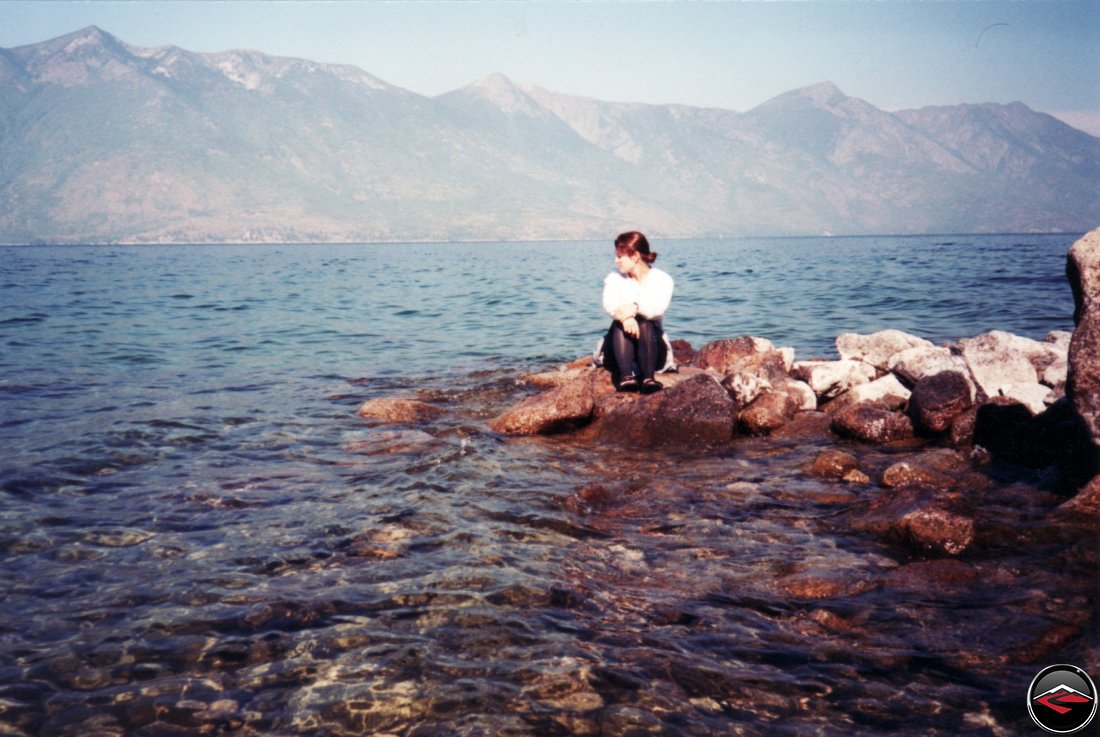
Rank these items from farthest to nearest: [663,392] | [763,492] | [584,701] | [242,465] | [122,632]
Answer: [663,392]
[242,465]
[763,492]
[122,632]
[584,701]

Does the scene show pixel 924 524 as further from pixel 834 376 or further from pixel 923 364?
pixel 834 376

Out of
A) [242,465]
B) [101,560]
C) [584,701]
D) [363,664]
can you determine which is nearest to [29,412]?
[242,465]

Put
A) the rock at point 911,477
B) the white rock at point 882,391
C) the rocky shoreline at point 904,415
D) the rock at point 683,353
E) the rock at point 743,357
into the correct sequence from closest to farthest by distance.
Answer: the rocky shoreline at point 904,415 → the rock at point 911,477 → the white rock at point 882,391 → the rock at point 743,357 → the rock at point 683,353

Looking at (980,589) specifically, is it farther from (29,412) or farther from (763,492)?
(29,412)

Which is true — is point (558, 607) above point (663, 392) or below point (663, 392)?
below

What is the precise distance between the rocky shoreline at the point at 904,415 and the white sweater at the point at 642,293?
1170 mm

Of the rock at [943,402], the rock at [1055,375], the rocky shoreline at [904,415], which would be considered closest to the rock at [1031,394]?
the rocky shoreline at [904,415]

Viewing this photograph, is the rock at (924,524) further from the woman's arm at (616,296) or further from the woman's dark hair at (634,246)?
the woman's dark hair at (634,246)

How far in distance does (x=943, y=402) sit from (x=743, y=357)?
3911mm

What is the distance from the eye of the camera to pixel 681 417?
9.16m

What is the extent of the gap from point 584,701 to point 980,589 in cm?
302

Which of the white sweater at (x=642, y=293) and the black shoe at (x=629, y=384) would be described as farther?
the black shoe at (x=629, y=384)

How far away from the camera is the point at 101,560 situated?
5234mm

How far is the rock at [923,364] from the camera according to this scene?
9453 mm
